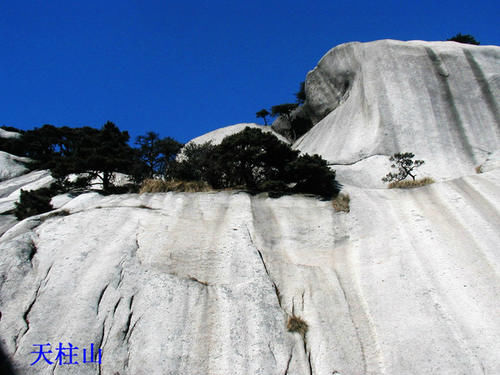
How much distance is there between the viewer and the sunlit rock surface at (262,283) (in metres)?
10.0

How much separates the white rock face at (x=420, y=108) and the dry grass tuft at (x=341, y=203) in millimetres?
4985

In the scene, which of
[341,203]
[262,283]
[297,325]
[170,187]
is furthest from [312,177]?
[297,325]

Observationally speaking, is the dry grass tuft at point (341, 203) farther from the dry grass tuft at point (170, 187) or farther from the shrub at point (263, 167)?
the dry grass tuft at point (170, 187)

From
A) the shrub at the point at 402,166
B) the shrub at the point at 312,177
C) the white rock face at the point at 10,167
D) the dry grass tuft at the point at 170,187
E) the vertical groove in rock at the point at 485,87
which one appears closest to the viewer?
the shrub at the point at 312,177

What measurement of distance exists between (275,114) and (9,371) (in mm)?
36592

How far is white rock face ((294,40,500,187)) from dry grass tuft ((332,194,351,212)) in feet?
16.4

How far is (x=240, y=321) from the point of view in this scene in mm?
10938

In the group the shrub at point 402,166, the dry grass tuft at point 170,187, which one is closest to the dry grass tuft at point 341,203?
the shrub at point 402,166

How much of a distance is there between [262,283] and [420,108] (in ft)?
55.3

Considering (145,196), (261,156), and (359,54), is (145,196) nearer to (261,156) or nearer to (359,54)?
(261,156)

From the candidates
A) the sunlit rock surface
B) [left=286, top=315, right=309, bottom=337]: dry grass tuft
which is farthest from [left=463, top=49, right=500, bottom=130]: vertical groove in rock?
[left=286, top=315, right=309, bottom=337]: dry grass tuft

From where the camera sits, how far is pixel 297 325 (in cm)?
1082

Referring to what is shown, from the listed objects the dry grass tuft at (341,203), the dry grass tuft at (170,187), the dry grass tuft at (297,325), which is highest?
the dry grass tuft at (170,187)

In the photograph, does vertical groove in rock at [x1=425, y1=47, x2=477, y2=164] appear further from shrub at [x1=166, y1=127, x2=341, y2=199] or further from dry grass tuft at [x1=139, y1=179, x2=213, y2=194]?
dry grass tuft at [x1=139, y1=179, x2=213, y2=194]
